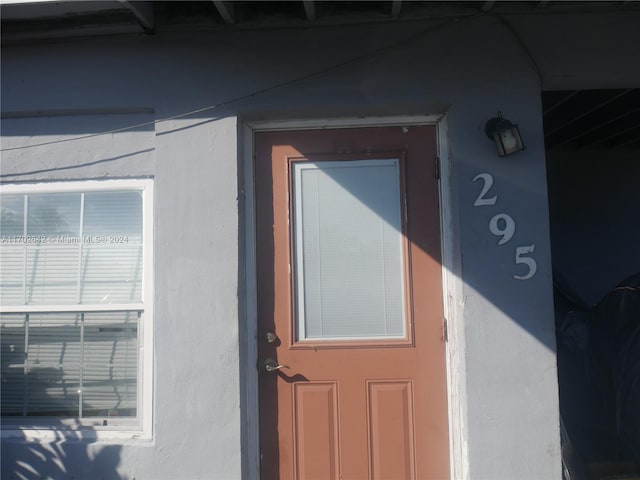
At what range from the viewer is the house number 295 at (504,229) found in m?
3.07

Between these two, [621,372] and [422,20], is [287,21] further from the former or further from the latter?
[621,372]

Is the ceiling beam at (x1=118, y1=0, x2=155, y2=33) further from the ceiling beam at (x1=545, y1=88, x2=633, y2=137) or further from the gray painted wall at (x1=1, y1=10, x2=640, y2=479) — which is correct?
the ceiling beam at (x1=545, y1=88, x2=633, y2=137)

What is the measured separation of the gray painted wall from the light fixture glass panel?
333 millimetres

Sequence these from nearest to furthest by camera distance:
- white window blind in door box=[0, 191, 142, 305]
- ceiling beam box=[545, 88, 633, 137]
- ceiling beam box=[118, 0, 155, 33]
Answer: ceiling beam box=[118, 0, 155, 33], white window blind in door box=[0, 191, 142, 305], ceiling beam box=[545, 88, 633, 137]

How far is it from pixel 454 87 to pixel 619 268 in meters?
2.74

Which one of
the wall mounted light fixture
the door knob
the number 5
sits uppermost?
the wall mounted light fixture

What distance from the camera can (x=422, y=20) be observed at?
10.5 feet

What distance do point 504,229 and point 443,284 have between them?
1.50 ft

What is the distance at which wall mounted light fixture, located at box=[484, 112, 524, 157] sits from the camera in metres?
3.01

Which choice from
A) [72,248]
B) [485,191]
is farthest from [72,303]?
[485,191]

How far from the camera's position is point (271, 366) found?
10.7 ft

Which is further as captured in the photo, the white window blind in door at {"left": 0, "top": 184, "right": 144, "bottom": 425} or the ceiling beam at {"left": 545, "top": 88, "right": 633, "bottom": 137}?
the ceiling beam at {"left": 545, "top": 88, "right": 633, "bottom": 137}

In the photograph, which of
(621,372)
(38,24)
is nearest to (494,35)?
(621,372)

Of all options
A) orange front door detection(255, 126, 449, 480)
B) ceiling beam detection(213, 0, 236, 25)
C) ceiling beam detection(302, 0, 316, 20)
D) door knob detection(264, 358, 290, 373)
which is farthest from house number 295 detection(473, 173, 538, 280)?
ceiling beam detection(213, 0, 236, 25)
